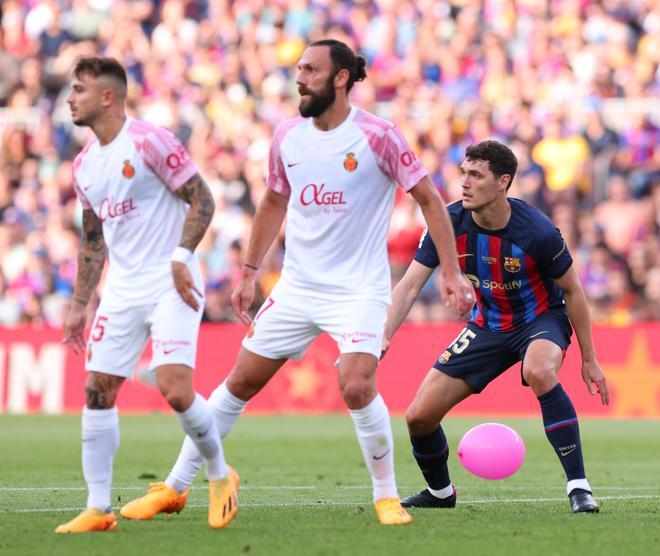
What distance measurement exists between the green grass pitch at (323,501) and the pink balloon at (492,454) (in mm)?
214

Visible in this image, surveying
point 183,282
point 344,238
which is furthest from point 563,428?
point 183,282

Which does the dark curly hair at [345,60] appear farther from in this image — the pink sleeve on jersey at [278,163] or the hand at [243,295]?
the hand at [243,295]

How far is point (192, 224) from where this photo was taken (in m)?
7.48

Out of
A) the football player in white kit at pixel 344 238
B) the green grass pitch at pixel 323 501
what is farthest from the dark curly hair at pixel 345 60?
the green grass pitch at pixel 323 501

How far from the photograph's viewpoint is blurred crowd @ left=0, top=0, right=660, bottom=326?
2017cm

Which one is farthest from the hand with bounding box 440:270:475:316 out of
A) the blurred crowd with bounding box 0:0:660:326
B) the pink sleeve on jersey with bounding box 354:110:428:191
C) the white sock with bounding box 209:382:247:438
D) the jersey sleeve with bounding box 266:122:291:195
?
the blurred crowd with bounding box 0:0:660:326

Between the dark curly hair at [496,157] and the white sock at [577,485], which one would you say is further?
the dark curly hair at [496,157]

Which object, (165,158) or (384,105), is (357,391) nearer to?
(165,158)

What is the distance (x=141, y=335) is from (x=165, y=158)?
959 mm

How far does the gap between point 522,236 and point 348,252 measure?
1581mm

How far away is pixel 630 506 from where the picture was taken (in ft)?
29.1

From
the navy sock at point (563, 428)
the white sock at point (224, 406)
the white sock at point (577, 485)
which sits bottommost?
the white sock at point (577, 485)

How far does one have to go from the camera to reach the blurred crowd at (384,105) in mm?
20172

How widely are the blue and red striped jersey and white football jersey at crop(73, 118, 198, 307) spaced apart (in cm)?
201
